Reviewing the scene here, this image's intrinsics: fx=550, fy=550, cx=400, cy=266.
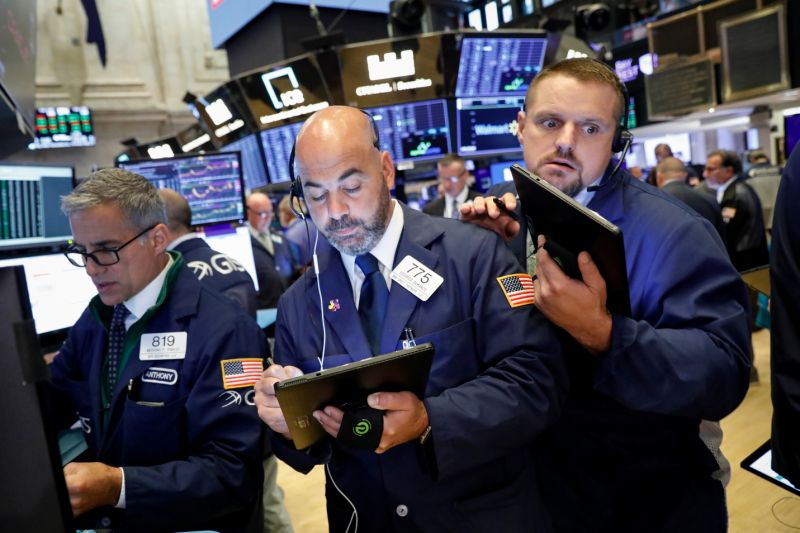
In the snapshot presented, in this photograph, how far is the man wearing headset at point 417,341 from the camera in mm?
1131

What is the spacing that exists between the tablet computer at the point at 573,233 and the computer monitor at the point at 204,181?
9.32 feet

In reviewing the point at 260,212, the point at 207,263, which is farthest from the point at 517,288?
the point at 260,212

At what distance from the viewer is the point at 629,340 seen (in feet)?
3.71

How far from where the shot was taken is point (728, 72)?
839 centimetres

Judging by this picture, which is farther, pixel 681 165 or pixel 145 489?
pixel 681 165

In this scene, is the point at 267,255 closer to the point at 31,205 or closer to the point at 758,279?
the point at 31,205

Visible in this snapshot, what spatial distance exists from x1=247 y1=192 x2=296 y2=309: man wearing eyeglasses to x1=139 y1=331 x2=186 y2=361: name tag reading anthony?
8.27 ft

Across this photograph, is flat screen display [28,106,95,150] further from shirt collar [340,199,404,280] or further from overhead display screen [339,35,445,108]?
shirt collar [340,199,404,280]

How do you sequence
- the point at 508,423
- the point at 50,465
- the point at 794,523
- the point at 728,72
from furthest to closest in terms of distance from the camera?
the point at 728,72, the point at 794,523, the point at 508,423, the point at 50,465

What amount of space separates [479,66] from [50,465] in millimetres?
5847

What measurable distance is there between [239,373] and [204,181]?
7.84 ft

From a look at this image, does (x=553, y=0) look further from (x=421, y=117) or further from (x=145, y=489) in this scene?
(x=145, y=489)

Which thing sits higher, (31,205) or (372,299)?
(31,205)

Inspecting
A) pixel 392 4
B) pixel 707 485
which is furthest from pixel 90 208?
pixel 392 4
